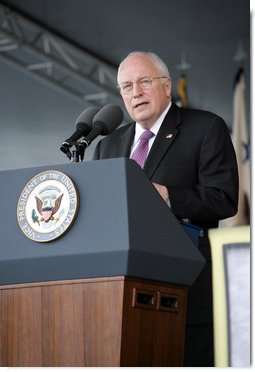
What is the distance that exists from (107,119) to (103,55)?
4.78 metres

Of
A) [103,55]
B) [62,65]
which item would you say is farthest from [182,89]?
[62,65]

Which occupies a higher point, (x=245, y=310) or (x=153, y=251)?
(x=153, y=251)

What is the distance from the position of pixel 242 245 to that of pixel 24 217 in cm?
53

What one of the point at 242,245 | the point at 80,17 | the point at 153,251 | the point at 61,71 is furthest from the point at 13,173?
the point at 61,71

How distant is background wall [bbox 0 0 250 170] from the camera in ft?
20.1

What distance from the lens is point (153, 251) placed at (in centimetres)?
190

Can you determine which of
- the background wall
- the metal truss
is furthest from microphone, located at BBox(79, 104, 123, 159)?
the metal truss

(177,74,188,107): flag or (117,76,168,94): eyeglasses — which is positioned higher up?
(177,74,188,107): flag

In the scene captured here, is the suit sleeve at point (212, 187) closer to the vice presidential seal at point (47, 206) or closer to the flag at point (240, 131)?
the vice presidential seal at point (47, 206)

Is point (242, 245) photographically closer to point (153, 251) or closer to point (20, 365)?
point (153, 251)

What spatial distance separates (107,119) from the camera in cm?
226

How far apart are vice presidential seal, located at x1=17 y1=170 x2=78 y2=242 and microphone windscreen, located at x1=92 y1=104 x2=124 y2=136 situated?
0.99 ft

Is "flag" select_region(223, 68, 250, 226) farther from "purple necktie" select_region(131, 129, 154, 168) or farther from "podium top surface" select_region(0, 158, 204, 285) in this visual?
"podium top surface" select_region(0, 158, 204, 285)

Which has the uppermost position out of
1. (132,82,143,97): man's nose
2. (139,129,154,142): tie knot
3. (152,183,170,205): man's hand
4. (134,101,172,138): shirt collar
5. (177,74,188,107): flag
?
(177,74,188,107): flag
